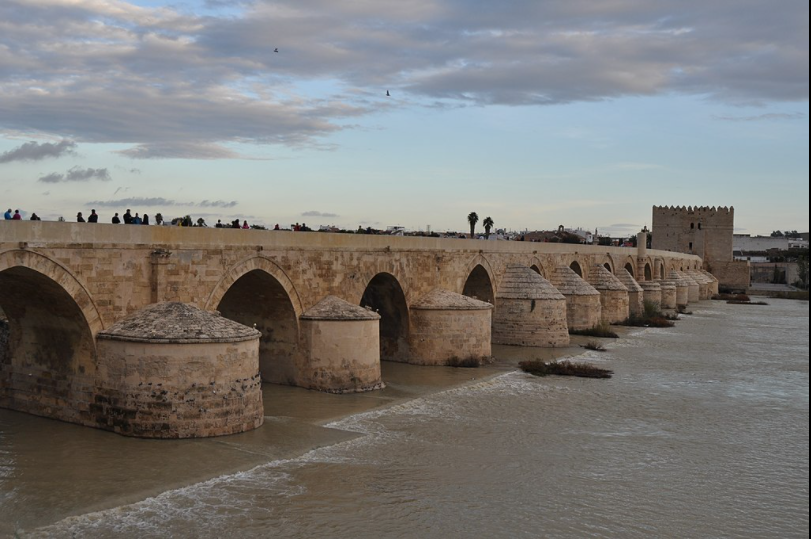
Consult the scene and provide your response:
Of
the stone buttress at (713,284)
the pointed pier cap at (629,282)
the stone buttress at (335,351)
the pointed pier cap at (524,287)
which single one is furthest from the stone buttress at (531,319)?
the stone buttress at (713,284)

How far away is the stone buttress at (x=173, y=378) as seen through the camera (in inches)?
437

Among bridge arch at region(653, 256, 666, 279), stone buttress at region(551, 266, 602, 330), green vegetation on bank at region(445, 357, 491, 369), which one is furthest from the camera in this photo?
bridge arch at region(653, 256, 666, 279)

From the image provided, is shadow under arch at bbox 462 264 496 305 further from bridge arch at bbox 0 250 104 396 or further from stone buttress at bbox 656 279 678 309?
stone buttress at bbox 656 279 678 309

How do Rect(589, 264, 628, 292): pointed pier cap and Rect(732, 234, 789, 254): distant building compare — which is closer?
Rect(589, 264, 628, 292): pointed pier cap

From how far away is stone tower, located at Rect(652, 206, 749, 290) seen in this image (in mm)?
62094

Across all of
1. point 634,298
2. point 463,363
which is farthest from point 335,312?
point 634,298

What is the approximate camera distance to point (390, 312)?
19.8 meters

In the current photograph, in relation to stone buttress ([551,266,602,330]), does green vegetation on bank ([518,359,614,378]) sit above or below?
below

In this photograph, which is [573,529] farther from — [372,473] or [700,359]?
[700,359]

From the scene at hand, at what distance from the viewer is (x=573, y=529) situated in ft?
28.8

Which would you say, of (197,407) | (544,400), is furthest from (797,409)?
(197,407)

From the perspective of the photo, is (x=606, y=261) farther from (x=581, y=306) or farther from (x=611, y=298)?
(x=581, y=306)

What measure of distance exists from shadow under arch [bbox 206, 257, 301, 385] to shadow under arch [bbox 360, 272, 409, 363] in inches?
150

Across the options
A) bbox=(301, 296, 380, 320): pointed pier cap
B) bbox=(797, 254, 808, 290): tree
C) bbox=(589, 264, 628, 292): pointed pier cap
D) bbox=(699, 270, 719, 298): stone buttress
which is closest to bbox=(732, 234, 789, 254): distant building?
bbox=(797, 254, 808, 290): tree
